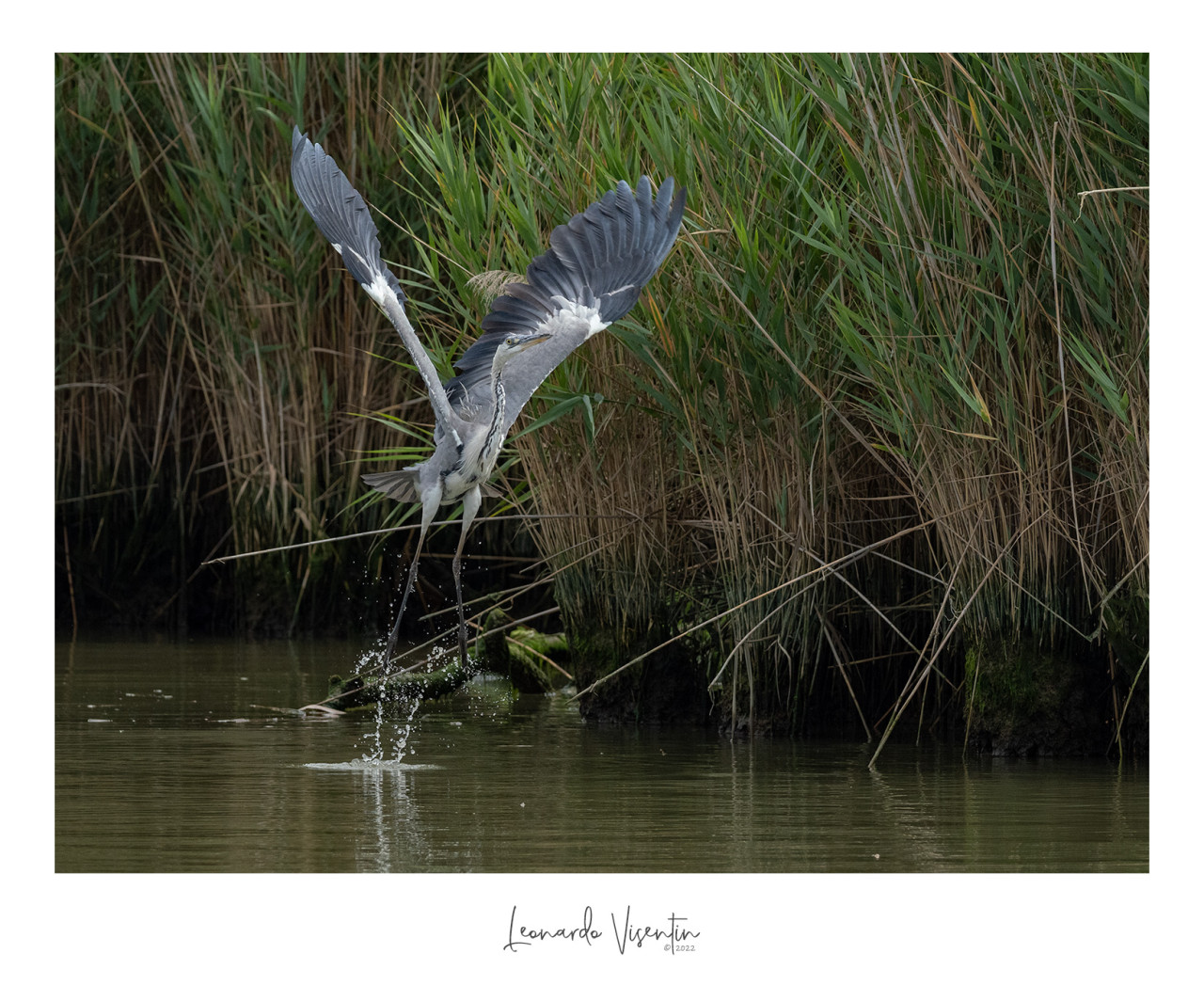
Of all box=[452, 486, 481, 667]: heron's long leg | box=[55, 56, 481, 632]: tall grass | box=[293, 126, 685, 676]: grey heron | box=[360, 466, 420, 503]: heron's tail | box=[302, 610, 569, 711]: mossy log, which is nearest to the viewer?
box=[293, 126, 685, 676]: grey heron

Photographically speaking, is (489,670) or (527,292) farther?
(489,670)

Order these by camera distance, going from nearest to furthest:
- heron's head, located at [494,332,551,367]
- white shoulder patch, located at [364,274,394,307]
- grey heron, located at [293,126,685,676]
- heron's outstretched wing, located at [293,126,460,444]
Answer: white shoulder patch, located at [364,274,394,307] < heron's outstretched wing, located at [293,126,460,444] < heron's head, located at [494,332,551,367] < grey heron, located at [293,126,685,676]

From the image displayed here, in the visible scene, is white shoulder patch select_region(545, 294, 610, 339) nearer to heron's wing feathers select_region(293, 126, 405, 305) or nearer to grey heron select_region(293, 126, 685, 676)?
grey heron select_region(293, 126, 685, 676)

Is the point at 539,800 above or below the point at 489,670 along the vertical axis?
below

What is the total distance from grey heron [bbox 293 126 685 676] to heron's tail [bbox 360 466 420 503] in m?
0.08

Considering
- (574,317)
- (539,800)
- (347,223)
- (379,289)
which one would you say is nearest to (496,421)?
(574,317)

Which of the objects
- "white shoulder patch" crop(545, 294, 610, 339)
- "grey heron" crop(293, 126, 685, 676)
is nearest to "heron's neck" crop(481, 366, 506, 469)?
"grey heron" crop(293, 126, 685, 676)

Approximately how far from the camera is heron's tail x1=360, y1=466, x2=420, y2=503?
23.4 ft

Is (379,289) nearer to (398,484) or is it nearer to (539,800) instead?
(398,484)

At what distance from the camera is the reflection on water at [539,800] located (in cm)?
529

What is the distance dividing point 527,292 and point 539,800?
2014 millimetres

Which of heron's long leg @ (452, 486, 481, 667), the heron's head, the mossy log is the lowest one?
the mossy log

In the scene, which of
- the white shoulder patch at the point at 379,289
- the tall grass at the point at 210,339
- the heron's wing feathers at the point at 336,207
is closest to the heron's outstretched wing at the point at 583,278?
the heron's wing feathers at the point at 336,207

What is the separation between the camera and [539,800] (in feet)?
20.2
